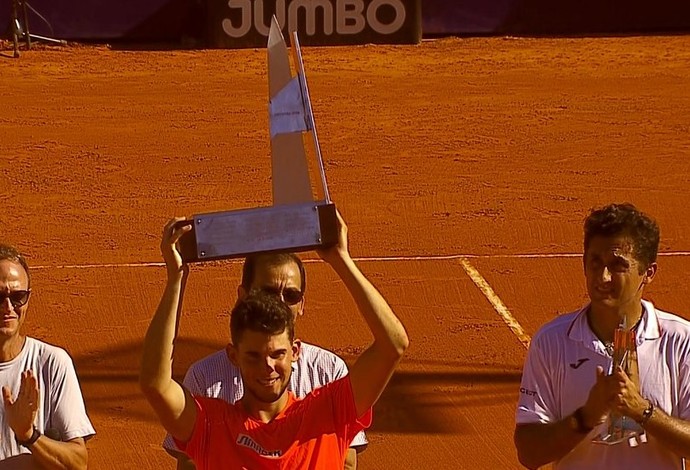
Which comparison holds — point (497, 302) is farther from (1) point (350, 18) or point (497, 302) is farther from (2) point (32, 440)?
(1) point (350, 18)

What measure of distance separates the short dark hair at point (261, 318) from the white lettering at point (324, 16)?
18966 millimetres

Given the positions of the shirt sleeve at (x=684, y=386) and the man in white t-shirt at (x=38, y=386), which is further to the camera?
the man in white t-shirt at (x=38, y=386)

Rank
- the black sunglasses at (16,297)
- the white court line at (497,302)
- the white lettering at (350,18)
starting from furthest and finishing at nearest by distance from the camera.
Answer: the white lettering at (350,18) < the white court line at (497,302) < the black sunglasses at (16,297)

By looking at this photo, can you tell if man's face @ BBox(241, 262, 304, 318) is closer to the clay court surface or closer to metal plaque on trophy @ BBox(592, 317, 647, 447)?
metal plaque on trophy @ BBox(592, 317, 647, 447)

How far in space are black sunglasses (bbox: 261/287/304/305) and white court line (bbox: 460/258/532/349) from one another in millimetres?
5267

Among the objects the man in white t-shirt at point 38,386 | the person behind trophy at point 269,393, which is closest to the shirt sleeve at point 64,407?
the man in white t-shirt at point 38,386

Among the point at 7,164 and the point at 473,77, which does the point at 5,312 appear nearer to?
the point at 7,164

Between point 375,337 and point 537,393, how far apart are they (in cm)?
78

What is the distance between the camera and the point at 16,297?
5270 millimetres

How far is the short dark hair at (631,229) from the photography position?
5.07 metres

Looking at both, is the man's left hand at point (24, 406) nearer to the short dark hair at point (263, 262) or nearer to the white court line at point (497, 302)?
the short dark hair at point (263, 262)

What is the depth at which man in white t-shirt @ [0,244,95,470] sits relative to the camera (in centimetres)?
525

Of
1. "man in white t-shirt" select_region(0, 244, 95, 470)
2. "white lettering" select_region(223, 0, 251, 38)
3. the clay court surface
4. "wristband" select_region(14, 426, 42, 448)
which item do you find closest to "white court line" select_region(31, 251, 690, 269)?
the clay court surface

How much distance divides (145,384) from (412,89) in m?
17.4
